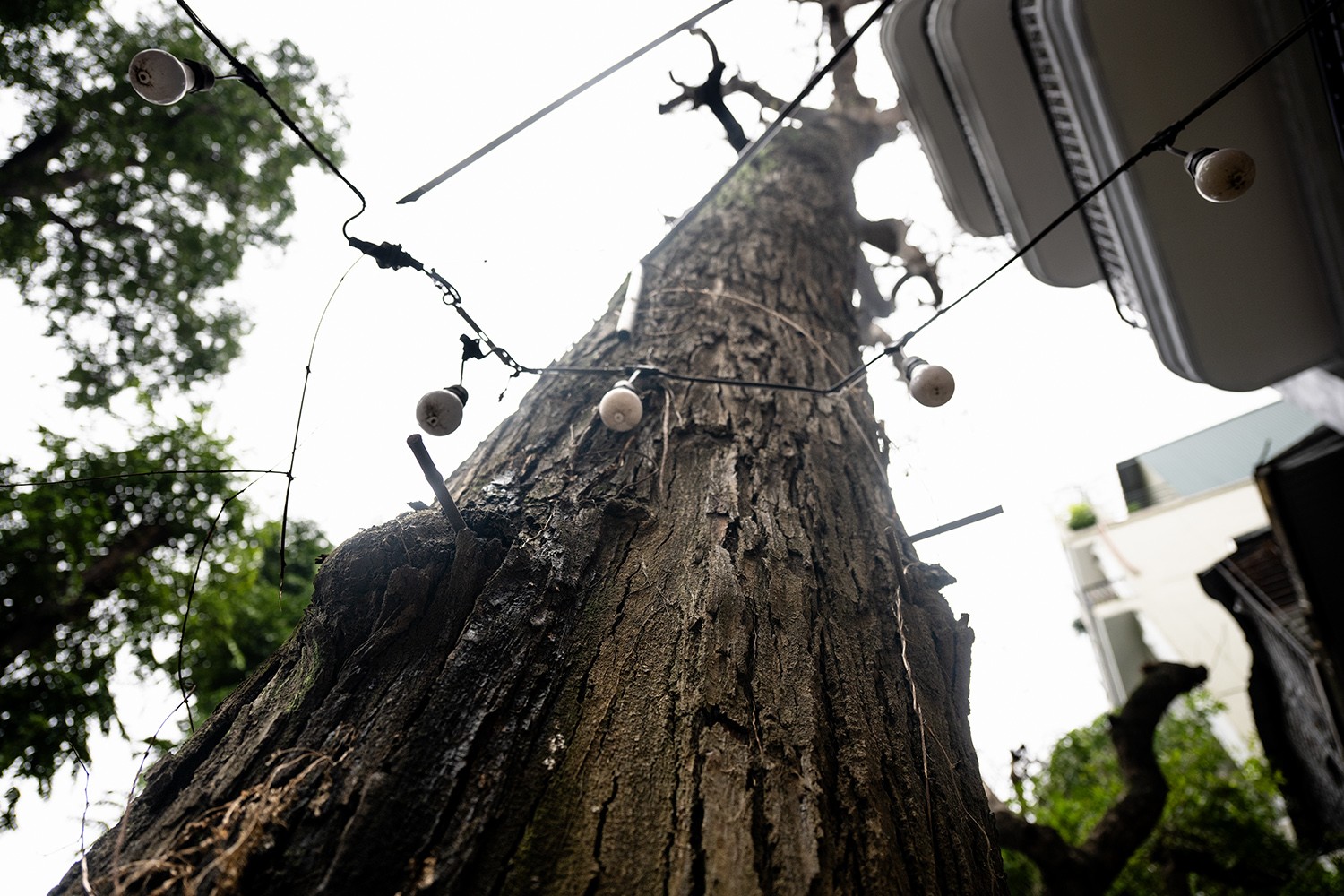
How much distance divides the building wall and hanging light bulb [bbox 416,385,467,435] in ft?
52.0

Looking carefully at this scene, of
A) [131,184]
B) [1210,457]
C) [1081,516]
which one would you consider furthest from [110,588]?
[1081,516]

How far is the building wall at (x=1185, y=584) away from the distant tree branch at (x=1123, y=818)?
9.67 meters

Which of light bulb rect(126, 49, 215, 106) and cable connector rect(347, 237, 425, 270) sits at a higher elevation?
light bulb rect(126, 49, 215, 106)

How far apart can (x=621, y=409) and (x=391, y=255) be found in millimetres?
706

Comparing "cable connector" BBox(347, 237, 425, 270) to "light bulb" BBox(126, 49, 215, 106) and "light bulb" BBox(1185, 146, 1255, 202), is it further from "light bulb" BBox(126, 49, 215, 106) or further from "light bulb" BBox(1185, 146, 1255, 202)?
"light bulb" BBox(1185, 146, 1255, 202)

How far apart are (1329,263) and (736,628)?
486cm

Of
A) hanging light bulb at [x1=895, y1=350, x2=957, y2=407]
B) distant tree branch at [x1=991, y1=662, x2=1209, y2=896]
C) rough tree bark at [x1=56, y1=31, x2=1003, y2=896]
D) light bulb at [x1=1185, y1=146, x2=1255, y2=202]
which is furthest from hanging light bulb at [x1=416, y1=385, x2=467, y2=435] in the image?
distant tree branch at [x1=991, y1=662, x2=1209, y2=896]

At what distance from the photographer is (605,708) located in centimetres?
120

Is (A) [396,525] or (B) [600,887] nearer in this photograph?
(B) [600,887]

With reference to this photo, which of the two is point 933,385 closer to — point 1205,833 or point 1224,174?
point 1224,174

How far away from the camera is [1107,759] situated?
342 inches

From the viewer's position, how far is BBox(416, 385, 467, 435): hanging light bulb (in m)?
1.55

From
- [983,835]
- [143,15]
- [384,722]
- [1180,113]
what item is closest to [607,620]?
[384,722]

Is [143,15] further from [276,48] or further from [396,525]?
[396,525]
